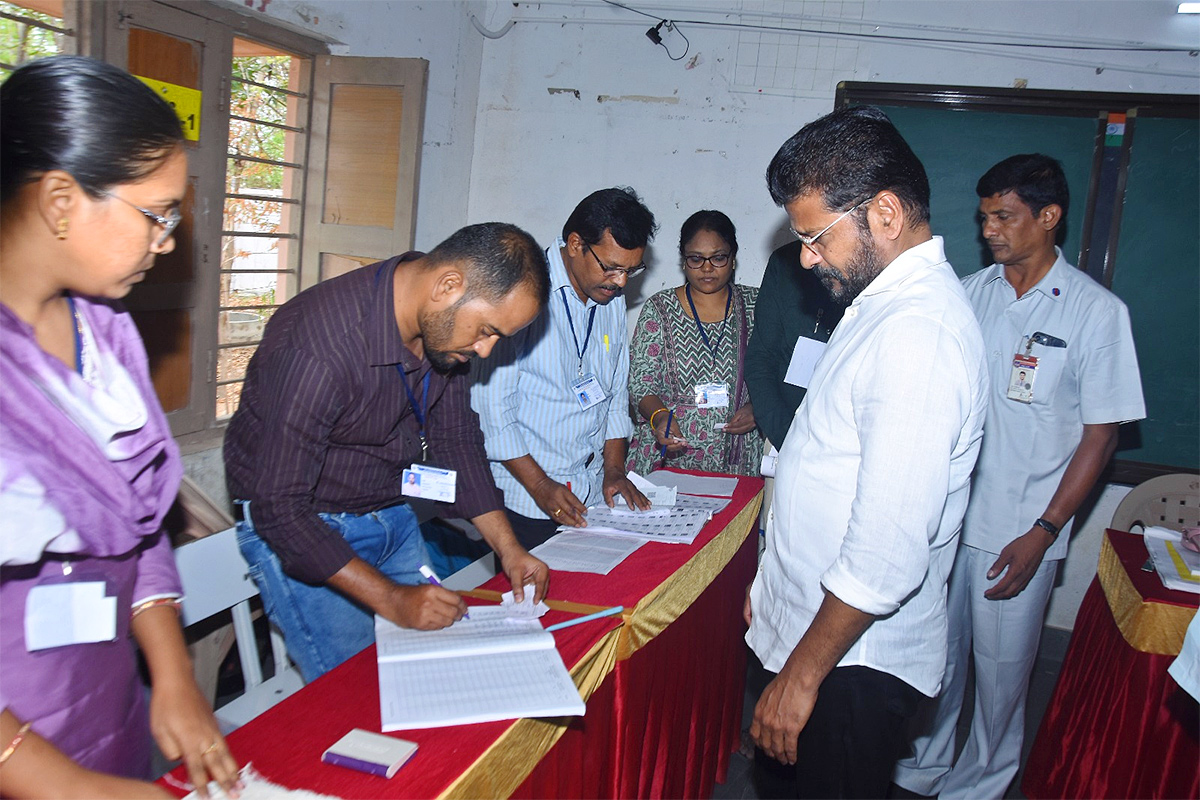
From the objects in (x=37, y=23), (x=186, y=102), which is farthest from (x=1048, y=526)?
(x=37, y=23)

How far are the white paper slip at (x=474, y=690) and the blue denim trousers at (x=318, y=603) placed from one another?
468mm

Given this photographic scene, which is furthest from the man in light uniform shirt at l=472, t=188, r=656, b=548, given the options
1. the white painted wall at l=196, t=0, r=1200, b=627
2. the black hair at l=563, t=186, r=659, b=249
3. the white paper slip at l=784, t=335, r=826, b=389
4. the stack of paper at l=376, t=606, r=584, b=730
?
the white painted wall at l=196, t=0, r=1200, b=627

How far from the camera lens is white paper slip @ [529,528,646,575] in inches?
78.0

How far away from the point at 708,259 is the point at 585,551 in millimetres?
1491

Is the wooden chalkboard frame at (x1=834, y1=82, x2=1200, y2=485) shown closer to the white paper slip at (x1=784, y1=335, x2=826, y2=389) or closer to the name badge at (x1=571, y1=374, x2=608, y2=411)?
the white paper slip at (x1=784, y1=335, x2=826, y2=389)

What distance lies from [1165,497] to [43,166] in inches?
147

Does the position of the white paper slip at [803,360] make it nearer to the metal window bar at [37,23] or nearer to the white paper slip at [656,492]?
the white paper slip at [656,492]

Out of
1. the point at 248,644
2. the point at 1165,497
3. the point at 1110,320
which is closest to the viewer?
the point at 248,644

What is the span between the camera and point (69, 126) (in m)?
1.02

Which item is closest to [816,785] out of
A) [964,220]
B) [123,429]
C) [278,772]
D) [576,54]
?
[278,772]

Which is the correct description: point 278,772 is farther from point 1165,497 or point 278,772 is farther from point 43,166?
point 1165,497

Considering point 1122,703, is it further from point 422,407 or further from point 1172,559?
point 422,407

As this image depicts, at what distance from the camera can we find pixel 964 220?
399 centimetres

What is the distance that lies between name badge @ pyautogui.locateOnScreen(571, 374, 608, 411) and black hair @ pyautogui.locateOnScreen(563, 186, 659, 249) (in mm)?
434
